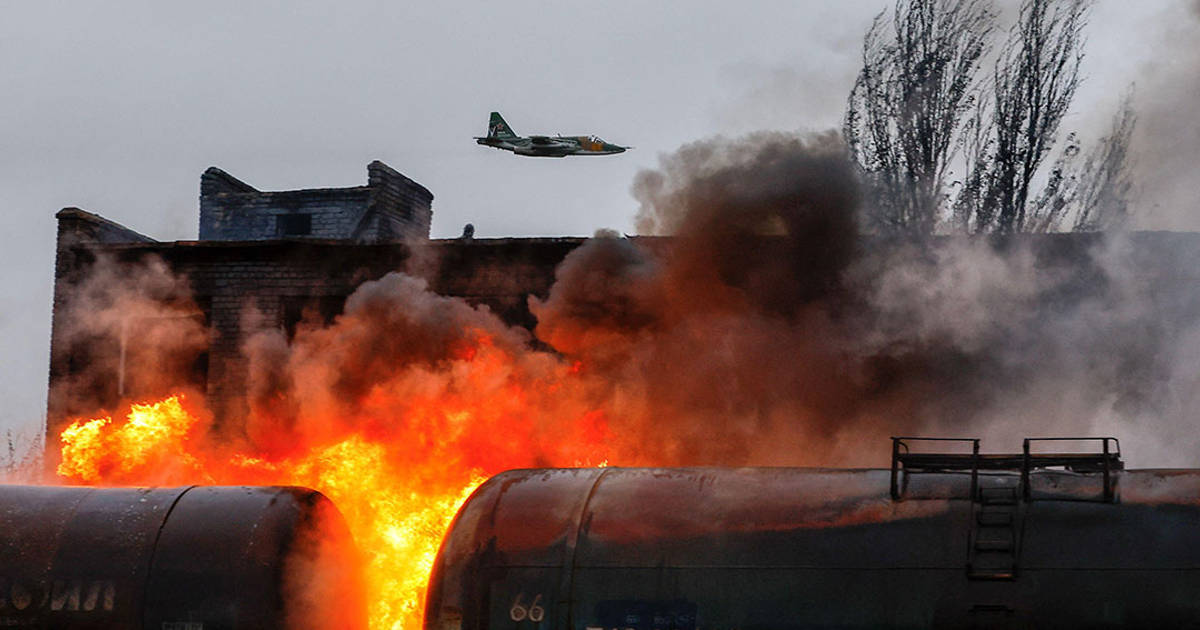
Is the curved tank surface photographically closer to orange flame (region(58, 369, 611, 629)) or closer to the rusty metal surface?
orange flame (region(58, 369, 611, 629))

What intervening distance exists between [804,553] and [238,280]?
57.2 ft

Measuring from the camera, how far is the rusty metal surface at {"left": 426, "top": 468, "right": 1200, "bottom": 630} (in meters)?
8.12

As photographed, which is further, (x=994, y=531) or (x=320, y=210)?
(x=320, y=210)

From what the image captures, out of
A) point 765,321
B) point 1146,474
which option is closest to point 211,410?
point 765,321

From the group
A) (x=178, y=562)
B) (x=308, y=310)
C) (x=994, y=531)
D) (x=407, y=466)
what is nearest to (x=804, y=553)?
(x=994, y=531)

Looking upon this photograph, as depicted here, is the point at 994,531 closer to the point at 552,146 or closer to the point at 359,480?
the point at 359,480

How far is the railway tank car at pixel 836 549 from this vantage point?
8133 mm

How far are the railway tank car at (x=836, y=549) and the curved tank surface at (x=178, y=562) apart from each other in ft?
5.91

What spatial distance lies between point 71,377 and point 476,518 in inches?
678

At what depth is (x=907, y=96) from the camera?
23.6m

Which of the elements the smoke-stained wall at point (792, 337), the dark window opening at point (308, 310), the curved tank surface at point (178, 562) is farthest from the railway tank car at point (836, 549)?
the dark window opening at point (308, 310)

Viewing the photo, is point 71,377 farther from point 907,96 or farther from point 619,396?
point 907,96

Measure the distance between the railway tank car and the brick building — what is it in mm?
12581

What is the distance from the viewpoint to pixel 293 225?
3291 centimetres
